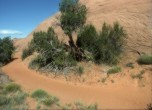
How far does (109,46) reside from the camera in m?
20.7

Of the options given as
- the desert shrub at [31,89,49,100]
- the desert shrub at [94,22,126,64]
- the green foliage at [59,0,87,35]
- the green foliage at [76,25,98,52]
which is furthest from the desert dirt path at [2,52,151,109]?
the green foliage at [59,0,87,35]

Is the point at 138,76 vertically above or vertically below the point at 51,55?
below

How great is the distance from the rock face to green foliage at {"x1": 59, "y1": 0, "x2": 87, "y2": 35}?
1.09 meters

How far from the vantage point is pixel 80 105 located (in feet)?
39.3

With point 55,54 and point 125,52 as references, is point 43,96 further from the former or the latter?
point 125,52

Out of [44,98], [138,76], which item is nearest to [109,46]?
[138,76]

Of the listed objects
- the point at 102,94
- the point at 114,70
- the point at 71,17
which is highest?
the point at 71,17

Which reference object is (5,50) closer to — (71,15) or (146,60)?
(71,15)

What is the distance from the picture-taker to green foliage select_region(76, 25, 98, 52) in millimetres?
21288

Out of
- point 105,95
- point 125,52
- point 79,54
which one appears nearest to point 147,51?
point 125,52

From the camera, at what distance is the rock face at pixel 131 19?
71.6ft

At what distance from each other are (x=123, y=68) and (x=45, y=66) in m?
6.86

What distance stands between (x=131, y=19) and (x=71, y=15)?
Result: 6.93 metres

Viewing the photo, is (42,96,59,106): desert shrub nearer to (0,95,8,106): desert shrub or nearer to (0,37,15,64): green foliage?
(0,95,8,106): desert shrub
